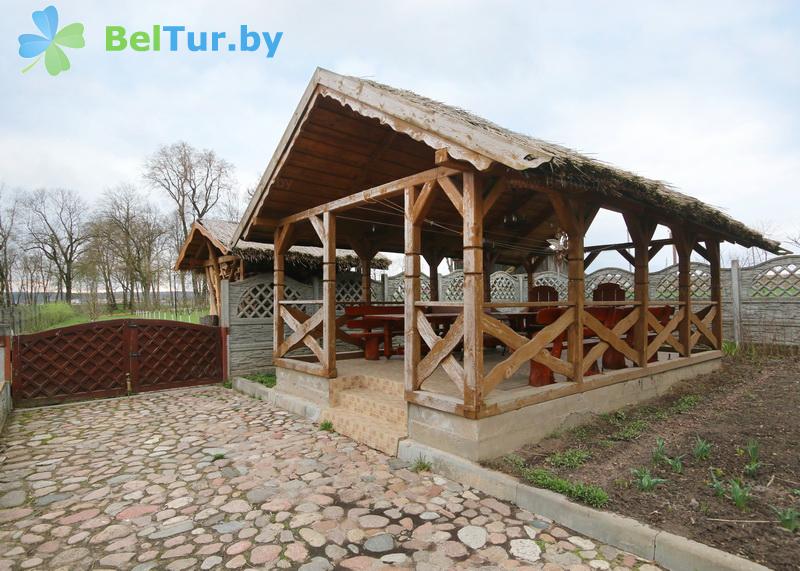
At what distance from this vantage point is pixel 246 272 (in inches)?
350

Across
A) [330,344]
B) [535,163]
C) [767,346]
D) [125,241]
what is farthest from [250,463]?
[125,241]

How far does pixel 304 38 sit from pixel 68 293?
3190cm

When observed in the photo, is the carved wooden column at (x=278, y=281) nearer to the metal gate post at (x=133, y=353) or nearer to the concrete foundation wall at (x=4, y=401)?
the metal gate post at (x=133, y=353)

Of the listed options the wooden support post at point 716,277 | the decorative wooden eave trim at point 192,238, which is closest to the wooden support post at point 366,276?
the decorative wooden eave trim at point 192,238

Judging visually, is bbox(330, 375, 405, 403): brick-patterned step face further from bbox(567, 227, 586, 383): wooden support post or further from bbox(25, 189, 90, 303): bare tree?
bbox(25, 189, 90, 303): bare tree

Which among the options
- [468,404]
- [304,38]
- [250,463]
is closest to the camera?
[468,404]

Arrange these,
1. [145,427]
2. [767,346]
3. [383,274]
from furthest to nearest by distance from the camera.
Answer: [383,274] < [767,346] < [145,427]

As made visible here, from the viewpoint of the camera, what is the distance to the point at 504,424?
383 centimetres

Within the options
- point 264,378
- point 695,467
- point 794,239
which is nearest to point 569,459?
point 695,467

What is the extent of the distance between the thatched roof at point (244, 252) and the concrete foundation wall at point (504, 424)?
458 centimetres

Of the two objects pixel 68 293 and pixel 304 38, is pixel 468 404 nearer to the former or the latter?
pixel 304 38

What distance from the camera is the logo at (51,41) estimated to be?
6.53 m

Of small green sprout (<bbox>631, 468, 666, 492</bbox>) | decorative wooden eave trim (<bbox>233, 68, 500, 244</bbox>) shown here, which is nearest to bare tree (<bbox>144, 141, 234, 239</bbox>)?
decorative wooden eave trim (<bbox>233, 68, 500, 244</bbox>)

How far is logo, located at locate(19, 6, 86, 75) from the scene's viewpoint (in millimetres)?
6527
